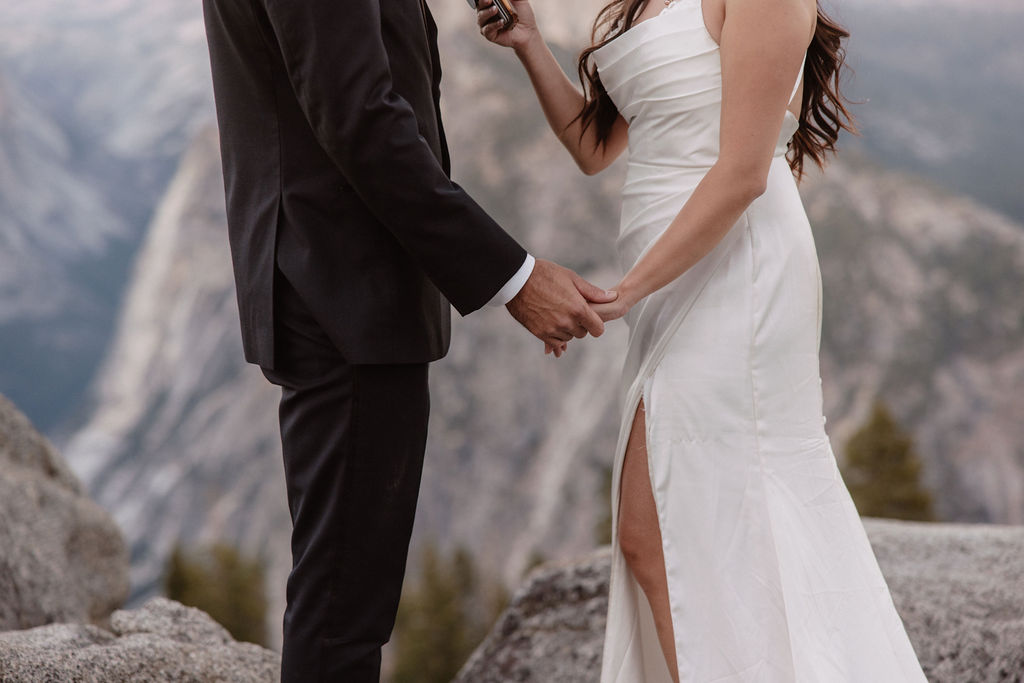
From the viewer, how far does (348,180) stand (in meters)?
2.05

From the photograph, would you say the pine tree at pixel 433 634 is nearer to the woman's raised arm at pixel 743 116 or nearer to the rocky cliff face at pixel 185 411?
the rocky cliff face at pixel 185 411

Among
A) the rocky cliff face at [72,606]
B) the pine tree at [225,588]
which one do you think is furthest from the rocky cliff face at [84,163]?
the rocky cliff face at [72,606]

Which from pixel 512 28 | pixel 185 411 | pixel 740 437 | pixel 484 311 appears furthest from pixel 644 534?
pixel 185 411

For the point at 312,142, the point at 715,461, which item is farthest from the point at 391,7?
the point at 715,461

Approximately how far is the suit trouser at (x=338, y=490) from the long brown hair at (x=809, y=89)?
1.16 meters

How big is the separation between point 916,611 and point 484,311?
75721 mm

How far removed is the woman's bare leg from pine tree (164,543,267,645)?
32245mm

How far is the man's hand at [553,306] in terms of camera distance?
87.1 inches

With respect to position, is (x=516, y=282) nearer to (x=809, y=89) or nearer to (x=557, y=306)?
(x=557, y=306)

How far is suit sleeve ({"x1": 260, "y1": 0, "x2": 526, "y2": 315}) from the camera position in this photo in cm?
193

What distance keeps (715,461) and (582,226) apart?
85667 mm

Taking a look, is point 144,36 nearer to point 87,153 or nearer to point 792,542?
point 87,153

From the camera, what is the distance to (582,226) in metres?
87.1

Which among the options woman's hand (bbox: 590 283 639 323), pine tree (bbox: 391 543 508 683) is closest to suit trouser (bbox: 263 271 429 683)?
woman's hand (bbox: 590 283 639 323)
